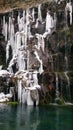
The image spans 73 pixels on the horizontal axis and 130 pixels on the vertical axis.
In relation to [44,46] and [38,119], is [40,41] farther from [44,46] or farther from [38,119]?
[38,119]

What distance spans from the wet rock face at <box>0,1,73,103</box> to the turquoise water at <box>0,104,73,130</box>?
8423 mm

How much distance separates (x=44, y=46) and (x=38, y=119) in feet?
78.3

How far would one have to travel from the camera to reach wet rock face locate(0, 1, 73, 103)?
57312 millimetres

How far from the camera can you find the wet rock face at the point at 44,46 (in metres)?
57.3

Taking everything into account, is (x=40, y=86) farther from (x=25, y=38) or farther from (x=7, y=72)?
(x=25, y=38)

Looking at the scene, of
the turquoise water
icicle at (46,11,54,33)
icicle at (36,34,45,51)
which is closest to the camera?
the turquoise water

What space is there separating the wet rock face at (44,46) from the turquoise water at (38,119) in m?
8.42

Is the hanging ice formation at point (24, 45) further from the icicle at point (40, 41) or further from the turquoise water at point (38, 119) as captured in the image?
the turquoise water at point (38, 119)

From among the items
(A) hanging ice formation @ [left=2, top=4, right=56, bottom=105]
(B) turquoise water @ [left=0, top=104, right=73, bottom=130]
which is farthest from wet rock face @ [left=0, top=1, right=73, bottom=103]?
(B) turquoise water @ [left=0, top=104, right=73, bottom=130]

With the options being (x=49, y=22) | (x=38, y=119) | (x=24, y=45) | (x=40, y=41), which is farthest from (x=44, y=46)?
(x=38, y=119)

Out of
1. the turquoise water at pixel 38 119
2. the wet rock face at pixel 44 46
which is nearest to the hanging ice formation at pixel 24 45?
the wet rock face at pixel 44 46

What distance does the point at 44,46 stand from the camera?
62.6m

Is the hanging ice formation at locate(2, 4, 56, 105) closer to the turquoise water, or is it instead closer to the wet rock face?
the wet rock face

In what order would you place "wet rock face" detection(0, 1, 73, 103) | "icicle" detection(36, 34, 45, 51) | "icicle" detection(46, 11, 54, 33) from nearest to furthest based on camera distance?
1. "wet rock face" detection(0, 1, 73, 103)
2. "icicle" detection(36, 34, 45, 51)
3. "icicle" detection(46, 11, 54, 33)
